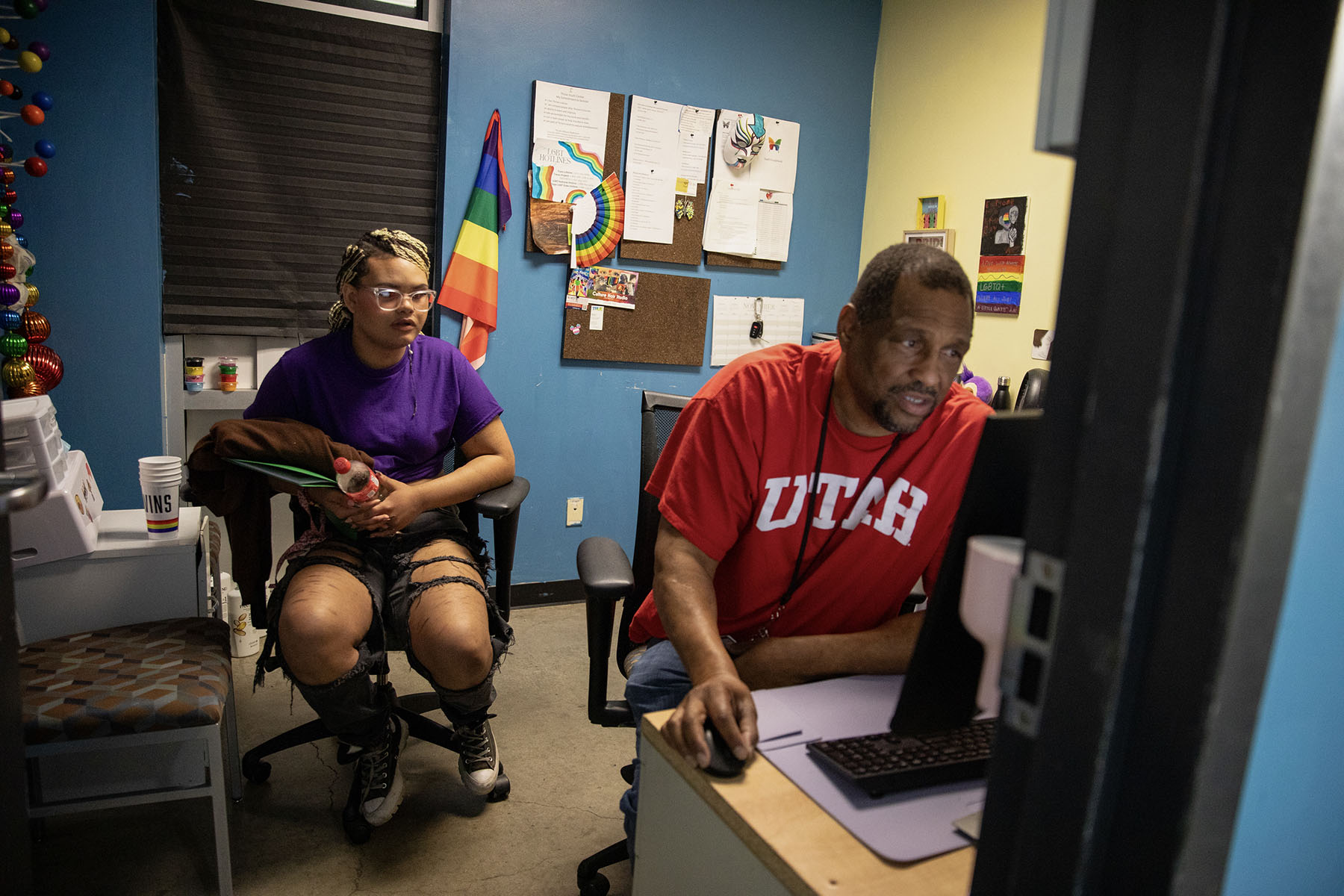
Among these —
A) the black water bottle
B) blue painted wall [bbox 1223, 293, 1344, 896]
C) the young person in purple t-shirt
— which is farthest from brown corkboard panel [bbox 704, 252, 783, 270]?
blue painted wall [bbox 1223, 293, 1344, 896]

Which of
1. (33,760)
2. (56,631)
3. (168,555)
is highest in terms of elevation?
(168,555)

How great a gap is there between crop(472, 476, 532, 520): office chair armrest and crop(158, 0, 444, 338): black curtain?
1.27 m

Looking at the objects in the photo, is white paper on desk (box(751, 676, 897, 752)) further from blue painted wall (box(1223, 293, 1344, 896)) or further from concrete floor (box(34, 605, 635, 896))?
concrete floor (box(34, 605, 635, 896))

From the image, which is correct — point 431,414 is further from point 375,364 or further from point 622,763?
point 622,763

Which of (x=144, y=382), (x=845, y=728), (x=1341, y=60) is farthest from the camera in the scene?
(x=144, y=382)

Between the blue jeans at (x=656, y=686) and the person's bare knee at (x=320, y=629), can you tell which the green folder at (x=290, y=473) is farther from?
the blue jeans at (x=656, y=686)

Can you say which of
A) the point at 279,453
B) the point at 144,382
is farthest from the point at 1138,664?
the point at 144,382

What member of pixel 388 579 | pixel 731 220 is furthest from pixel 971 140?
pixel 388 579

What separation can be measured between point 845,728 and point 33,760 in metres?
1.57

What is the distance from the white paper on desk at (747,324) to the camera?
349 cm

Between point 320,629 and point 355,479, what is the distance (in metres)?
0.36

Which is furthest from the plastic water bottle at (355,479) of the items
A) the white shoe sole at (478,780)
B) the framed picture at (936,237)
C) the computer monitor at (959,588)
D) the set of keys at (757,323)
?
the framed picture at (936,237)

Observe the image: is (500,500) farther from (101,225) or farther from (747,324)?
(747,324)

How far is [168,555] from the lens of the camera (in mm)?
1810
